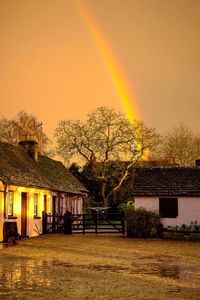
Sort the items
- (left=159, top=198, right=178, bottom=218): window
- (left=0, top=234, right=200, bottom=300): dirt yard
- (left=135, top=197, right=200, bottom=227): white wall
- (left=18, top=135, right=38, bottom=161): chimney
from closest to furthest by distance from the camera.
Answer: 1. (left=0, top=234, right=200, bottom=300): dirt yard
2. (left=135, top=197, right=200, bottom=227): white wall
3. (left=159, top=198, right=178, bottom=218): window
4. (left=18, top=135, right=38, bottom=161): chimney

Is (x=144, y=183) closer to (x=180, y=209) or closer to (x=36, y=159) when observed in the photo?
(x=180, y=209)

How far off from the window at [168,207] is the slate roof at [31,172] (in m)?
8.16

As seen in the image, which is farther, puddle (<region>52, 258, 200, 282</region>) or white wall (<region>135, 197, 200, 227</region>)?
white wall (<region>135, 197, 200, 227</region>)

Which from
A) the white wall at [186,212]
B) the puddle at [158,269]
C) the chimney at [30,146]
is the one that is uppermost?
the chimney at [30,146]

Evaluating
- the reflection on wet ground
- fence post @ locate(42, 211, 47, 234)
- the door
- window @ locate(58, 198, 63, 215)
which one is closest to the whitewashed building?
fence post @ locate(42, 211, 47, 234)

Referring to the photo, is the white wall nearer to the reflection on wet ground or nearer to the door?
the door

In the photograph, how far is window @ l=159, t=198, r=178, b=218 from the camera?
31938 mm

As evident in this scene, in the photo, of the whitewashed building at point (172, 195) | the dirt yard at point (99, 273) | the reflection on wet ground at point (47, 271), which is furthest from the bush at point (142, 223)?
the reflection on wet ground at point (47, 271)

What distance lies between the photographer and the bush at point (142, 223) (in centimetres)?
2917

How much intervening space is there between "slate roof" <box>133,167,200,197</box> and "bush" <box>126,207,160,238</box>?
3329mm

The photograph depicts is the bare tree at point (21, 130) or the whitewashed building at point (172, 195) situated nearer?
the whitewashed building at point (172, 195)

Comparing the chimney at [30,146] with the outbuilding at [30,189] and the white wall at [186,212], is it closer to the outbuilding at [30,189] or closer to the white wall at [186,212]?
the outbuilding at [30,189]

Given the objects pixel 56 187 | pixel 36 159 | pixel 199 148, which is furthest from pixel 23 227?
pixel 199 148

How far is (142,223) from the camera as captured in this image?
2919 cm
